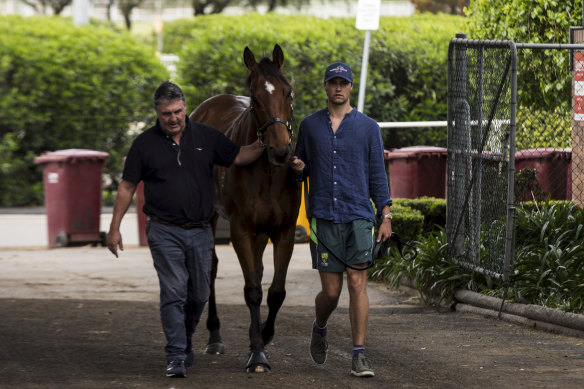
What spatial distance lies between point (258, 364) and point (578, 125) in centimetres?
547

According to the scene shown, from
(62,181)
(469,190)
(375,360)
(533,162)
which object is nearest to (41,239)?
(62,181)

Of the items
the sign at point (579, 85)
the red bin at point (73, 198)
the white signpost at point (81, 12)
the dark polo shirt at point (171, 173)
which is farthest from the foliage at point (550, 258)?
the white signpost at point (81, 12)

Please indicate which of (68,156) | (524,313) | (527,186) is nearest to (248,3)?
(68,156)

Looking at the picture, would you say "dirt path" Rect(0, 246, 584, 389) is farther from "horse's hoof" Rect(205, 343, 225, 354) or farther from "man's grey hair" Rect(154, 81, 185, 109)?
"man's grey hair" Rect(154, 81, 185, 109)

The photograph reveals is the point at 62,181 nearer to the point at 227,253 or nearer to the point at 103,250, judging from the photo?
the point at 103,250

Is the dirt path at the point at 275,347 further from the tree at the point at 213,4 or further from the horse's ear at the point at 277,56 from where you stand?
the tree at the point at 213,4

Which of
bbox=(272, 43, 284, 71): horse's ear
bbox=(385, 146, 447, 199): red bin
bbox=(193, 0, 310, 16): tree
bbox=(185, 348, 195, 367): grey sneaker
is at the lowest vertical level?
bbox=(185, 348, 195, 367): grey sneaker

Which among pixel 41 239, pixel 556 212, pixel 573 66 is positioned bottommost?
pixel 41 239

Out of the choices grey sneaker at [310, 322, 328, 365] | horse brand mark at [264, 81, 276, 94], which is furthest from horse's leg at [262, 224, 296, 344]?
horse brand mark at [264, 81, 276, 94]

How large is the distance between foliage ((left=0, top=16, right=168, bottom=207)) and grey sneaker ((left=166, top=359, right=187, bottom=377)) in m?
16.3

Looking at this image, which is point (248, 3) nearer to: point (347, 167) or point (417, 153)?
point (417, 153)

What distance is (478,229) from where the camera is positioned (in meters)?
10.5

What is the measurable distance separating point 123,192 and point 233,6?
145 ft

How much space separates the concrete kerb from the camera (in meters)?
8.74
